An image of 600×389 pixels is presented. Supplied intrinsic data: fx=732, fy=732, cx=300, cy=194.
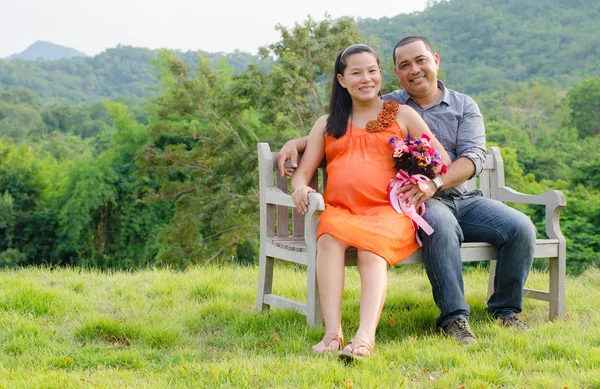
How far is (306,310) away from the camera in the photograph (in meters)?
3.62

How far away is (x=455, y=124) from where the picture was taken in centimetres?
394

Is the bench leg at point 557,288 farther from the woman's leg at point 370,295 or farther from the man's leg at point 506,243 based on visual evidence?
the woman's leg at point 370,295

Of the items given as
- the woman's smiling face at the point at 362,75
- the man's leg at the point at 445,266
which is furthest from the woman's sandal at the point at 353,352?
the woman's smiling face at the point at 362,75

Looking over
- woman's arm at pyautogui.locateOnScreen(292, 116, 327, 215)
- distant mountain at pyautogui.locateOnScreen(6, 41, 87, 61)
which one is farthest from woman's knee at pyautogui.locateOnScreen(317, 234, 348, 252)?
distant mountain at pyautogui.locateOnScreen(6, 41, 87, 61)

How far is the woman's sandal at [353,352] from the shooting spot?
9.41 feet

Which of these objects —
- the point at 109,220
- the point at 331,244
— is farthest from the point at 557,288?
the point at 109,220

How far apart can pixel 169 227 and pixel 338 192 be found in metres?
16.4

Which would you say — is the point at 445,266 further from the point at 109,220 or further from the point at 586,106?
the point at 586,106

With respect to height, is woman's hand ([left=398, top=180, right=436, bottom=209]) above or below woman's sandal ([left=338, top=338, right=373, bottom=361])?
above

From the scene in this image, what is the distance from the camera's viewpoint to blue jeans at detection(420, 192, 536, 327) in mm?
3396

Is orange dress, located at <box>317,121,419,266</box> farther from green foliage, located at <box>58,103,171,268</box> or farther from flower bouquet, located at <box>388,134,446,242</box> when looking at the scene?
green foliage, located at <box>58,103,171,268</box>

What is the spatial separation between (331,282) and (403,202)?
0.54 meters

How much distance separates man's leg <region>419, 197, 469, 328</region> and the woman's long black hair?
26.0 inches

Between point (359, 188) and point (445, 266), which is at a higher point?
point (359, 188)
